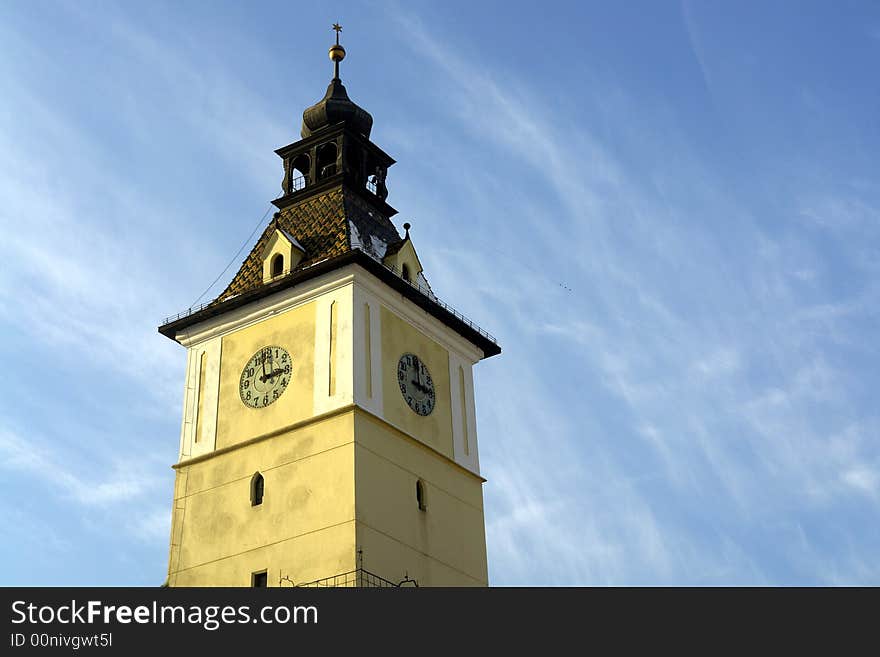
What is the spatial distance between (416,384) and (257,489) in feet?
18.6

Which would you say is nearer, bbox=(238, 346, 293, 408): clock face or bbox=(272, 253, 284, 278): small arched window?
bbox=(238, 346, 293, 408): clock face

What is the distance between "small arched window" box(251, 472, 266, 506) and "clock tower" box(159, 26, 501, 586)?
4 centimetres

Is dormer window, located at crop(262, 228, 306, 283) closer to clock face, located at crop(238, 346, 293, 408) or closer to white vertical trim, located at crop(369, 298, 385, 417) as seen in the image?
clock face, located at crop(238, 346, 293, 408)

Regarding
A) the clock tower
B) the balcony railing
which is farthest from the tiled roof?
the balcony railing

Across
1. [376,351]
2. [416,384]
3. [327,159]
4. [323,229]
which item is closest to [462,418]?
[416,384]

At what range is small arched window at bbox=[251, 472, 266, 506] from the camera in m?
37.9

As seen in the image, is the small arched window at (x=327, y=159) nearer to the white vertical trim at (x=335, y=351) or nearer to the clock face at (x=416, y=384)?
the white vertical trim at (x=335, y=351)

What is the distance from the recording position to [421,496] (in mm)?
38750
